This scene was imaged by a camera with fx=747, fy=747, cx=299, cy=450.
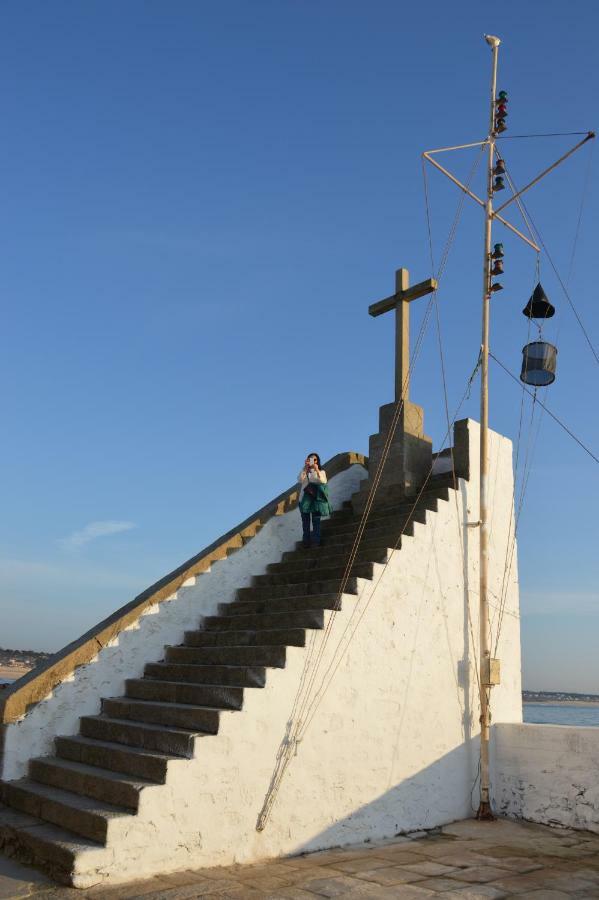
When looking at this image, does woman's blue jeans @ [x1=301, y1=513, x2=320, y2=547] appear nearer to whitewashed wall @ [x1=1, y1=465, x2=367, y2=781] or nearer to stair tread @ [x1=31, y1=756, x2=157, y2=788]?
whitewashed wall @ [x1=1, y1=465, x2=367, y2=781]

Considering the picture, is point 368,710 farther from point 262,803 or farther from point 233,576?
point 233,576

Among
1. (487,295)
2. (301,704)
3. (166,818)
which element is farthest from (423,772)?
(487,295)

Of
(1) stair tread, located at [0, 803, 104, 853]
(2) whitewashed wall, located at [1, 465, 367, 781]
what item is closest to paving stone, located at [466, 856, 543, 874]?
(1) stair tread, located at [0, 803, 104, 853]

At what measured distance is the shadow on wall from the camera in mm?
6934

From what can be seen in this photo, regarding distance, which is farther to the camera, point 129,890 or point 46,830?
point 46,830

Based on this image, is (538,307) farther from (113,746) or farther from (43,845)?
(43,845)

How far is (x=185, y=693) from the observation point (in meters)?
7.02

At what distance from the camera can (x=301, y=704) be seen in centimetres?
670

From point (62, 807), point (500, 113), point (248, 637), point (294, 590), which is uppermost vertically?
point (500, 113)

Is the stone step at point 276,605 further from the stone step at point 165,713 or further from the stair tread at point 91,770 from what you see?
the stair tread at point 91,770

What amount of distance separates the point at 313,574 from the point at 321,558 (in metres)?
0.28

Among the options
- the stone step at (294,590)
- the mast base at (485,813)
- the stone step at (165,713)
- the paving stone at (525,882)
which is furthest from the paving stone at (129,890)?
the mast base at (485,813)

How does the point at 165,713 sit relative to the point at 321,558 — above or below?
below

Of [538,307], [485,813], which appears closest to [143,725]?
[485,813]
